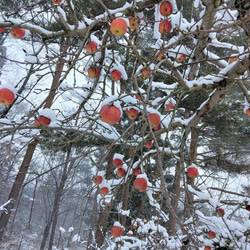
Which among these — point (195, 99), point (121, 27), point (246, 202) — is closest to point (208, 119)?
point (195, 99)

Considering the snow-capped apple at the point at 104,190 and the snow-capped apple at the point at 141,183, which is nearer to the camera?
the snow-capped apple at the point at 141,183

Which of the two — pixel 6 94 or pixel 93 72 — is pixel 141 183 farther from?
pixel 6 94

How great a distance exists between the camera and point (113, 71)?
1990 mm

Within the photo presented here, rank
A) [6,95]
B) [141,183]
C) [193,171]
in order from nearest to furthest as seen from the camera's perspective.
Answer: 1. [6,95]
2. [141,183]
3. [193,171]

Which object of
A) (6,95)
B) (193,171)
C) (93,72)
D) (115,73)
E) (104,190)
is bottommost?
(104,190)

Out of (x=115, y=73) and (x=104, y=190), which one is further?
(x=104, y=190)

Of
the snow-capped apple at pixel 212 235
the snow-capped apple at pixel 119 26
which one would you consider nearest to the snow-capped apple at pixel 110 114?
the snow-capped apple at pixel 119 26

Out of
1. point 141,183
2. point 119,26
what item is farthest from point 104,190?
point 119,26

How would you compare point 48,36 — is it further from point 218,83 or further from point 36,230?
point 36,230

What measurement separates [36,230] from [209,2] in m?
25.5

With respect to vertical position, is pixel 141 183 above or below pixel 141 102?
below

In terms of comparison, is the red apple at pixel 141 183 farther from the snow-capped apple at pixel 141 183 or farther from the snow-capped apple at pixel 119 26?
the snow-capped apple at pixel 119 26

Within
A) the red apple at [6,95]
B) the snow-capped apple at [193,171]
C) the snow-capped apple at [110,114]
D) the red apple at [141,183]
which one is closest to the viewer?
the snow-capped apple at [110,114]

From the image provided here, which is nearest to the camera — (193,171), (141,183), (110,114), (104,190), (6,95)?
(110,114)
